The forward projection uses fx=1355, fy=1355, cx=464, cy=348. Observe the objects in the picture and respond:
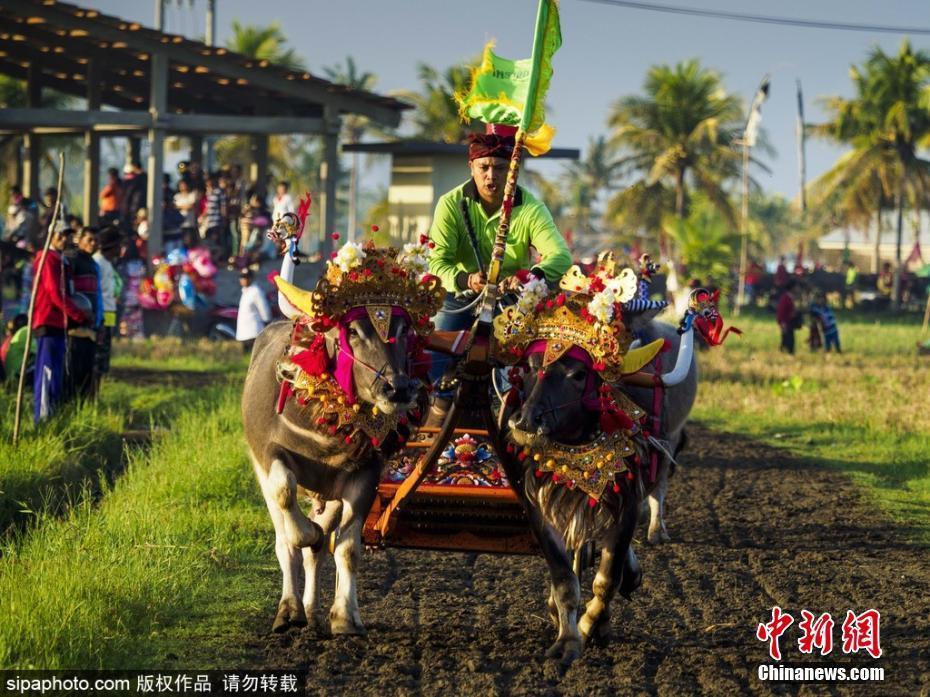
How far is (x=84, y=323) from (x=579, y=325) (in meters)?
7.84

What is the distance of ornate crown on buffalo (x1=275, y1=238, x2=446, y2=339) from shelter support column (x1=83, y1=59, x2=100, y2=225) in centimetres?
1835

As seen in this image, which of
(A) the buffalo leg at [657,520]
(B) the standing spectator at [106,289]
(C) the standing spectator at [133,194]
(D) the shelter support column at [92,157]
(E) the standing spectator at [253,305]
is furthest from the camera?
(C) the standing spectator at [133,194]

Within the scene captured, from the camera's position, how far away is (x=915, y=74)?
5044 cm

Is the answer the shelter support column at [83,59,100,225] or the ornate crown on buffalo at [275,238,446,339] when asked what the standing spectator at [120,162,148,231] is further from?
the ornate crown on buffalo at [275,238,446,339]

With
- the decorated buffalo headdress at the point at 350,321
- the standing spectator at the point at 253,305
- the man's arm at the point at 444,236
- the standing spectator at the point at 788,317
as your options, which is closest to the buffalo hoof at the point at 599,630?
the decorated buffalo headdress at the point at 350,321

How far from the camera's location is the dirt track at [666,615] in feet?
21.2

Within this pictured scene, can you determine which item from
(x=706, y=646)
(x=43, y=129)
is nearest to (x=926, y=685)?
(x=706, y=646)

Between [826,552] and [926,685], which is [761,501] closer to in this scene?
[826,552]

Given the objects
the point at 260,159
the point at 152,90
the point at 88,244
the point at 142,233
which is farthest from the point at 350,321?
the point at 260,159

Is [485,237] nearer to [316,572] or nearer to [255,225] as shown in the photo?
[316,572]

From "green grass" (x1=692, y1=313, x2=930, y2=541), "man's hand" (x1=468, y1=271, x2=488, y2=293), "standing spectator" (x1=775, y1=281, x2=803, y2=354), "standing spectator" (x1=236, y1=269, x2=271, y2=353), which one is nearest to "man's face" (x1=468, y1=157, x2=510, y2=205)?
"man's hand" (x1=468, y1=271, x2=488, y2=293)

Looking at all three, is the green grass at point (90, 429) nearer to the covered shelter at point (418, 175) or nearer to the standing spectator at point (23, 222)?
the standing spectator at point (23, 222)

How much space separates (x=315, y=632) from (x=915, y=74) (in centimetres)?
4808

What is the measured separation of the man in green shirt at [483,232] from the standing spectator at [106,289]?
7.20 meters
